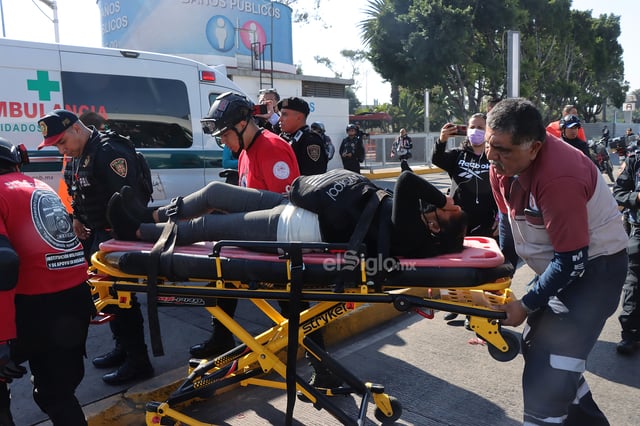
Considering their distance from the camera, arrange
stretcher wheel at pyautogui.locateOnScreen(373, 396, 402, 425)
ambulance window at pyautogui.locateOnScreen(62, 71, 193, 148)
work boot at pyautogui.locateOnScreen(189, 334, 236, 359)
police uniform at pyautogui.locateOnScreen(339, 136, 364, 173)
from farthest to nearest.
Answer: police uniform at pyautogui.locateOnScreen(339, 136, 364, 173)
ambulance window at pyautogui.locateOnScreen(62, 71, 193, 148)
work boot at pyautogui.locateOnScreen(189, 334, 236, 359)
stretcher wheel at pyautogui.locateOnScreen(373, 396, 402, 425)

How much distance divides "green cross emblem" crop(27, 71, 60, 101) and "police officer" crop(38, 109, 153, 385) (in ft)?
8.25

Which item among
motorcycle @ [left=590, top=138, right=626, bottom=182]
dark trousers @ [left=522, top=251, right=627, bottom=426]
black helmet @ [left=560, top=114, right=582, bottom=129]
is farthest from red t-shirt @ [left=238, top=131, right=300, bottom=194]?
motorcycle @ [left=590, top=138, right=626, bottom=182]

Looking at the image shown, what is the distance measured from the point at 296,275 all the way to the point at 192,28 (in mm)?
19122

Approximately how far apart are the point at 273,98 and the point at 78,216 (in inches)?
112

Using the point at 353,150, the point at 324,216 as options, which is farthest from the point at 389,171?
the point at 324,216

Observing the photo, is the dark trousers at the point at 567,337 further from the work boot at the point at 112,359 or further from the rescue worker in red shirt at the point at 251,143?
the work boot at the point at 112,359

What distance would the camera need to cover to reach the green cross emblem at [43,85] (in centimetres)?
554

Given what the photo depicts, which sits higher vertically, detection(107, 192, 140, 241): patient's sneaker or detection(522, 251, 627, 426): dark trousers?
detection(107, 192, 140, 241): patient's sneaker

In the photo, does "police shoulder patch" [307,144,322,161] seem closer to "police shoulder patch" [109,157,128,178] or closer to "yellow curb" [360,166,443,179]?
"police shoulder patch" [109,157,128,178]

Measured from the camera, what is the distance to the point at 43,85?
5598mm

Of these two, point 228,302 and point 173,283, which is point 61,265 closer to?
point 173,283

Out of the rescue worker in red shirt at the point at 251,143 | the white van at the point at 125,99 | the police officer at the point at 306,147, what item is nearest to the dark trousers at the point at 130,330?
the rescue worker in red shirt at the point at 251,143

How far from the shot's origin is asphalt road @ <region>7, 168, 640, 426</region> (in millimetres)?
3129

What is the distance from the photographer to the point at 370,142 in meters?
22.0
